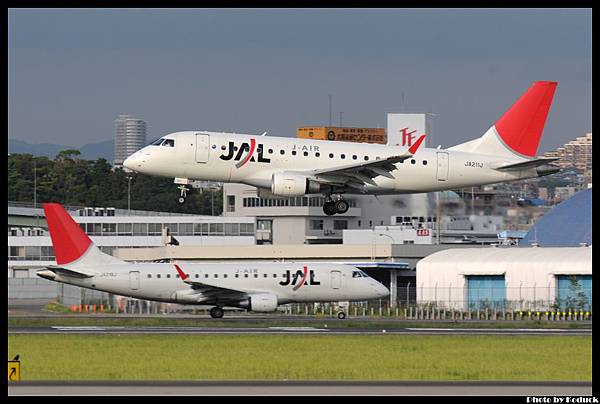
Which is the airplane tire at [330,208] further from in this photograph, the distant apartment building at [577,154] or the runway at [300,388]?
the distant apartment building at [577,154]

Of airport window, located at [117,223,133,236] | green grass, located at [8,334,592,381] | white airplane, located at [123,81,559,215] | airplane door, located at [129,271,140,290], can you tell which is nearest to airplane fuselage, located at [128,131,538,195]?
white airplane, located at [123,81,559,215]

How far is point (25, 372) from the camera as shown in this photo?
136 feet

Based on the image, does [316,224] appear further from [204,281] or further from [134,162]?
[134,162]

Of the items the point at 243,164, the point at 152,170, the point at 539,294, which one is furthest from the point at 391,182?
the point at 539,294

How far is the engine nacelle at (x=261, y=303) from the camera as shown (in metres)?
74.0

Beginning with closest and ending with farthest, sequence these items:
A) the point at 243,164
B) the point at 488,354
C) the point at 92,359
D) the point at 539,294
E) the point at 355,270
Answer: the point at 92,359
the point at 488,354
the point at 243,164
the point at 355,270
the point at 539,294

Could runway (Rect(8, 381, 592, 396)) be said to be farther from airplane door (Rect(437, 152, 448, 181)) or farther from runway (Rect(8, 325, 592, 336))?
airplane door (Rect(437, 152, 448, 181))

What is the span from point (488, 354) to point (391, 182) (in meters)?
13.8

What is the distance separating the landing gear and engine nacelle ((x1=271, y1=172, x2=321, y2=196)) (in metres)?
16.7

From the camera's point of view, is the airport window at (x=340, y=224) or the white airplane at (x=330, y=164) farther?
the airport window at (x=340, y=224)

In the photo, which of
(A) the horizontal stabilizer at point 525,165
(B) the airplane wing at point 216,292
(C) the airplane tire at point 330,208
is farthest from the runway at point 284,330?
(B) the airplane wing at point 216,292

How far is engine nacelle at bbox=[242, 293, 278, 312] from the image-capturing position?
74000mm

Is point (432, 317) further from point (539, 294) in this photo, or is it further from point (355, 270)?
point (539, 294)

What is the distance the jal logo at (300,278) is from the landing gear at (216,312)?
4.21 meters
